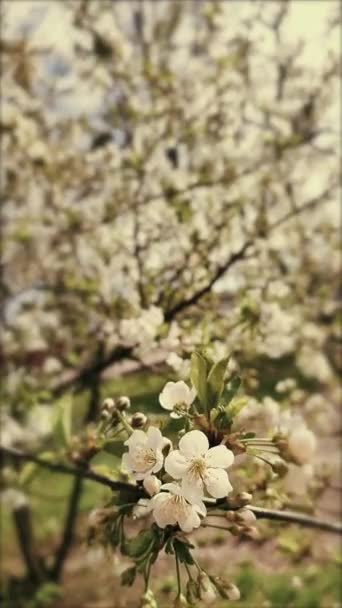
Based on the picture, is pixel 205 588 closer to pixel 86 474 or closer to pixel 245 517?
pixel 245 517

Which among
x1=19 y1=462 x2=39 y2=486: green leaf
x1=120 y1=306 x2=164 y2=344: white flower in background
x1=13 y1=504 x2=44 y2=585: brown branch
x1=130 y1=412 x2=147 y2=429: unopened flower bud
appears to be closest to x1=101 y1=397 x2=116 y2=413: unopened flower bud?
x1=130 y1=412 x2=147 y2=429: unopened flower bud

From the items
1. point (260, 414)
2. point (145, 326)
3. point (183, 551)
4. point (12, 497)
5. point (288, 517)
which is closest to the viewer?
point (183, 551)

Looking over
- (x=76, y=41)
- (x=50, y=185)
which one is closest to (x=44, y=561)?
(x=50, y=185)

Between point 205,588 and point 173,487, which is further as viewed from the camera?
point 205,588

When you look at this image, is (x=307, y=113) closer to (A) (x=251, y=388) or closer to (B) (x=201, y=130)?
(B) (x=201, y=130)

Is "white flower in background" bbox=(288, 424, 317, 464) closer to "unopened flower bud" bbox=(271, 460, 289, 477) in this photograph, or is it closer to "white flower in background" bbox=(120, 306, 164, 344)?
"unopened flower bud" bbox=(271, 460, 289, 477)

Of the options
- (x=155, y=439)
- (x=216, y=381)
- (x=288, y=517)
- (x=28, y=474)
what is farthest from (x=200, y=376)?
(x=28, y=474)

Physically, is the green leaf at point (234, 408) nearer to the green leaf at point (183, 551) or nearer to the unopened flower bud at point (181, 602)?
the green leaf at point (183, 551)
